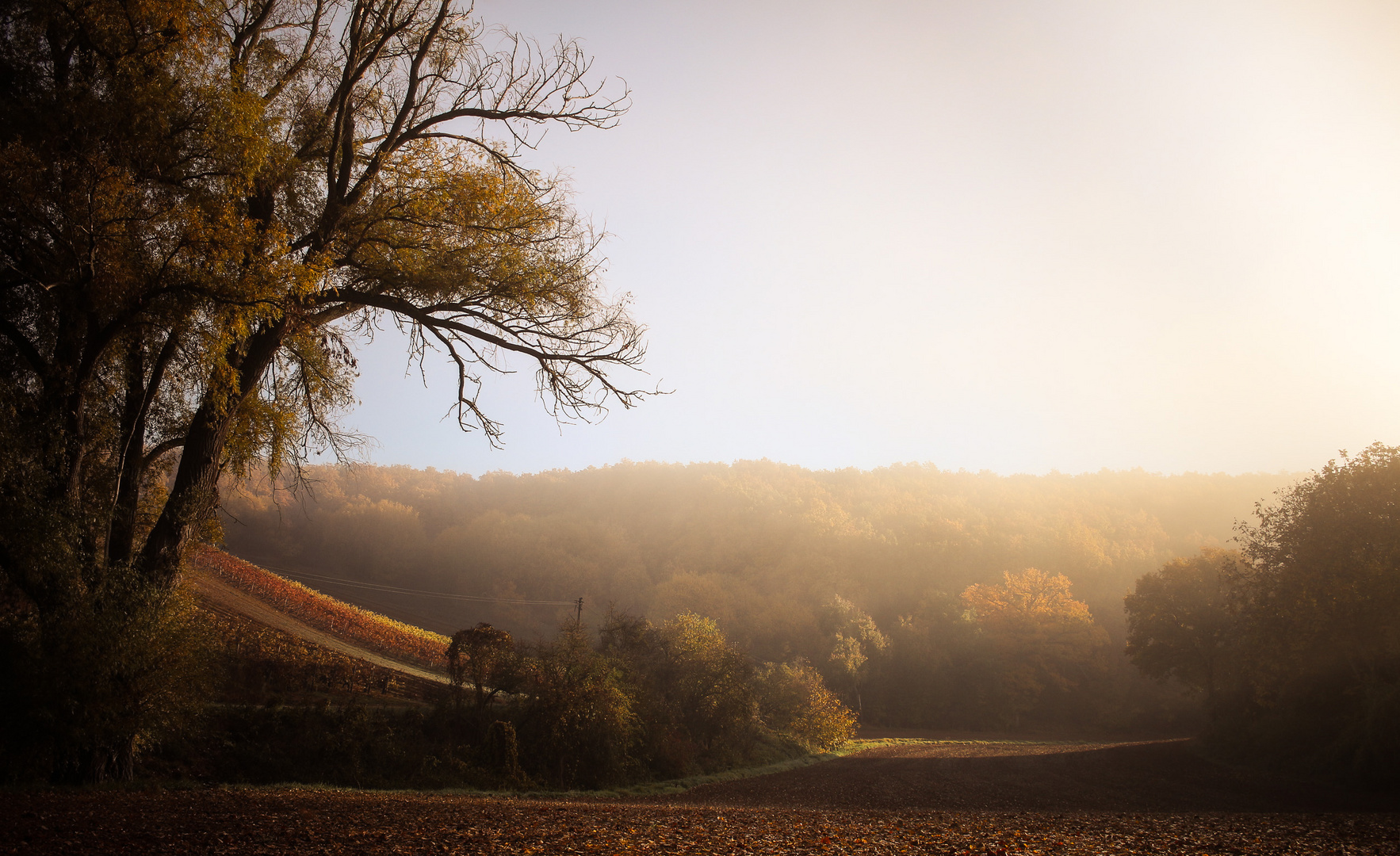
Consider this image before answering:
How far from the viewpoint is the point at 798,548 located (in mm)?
77250

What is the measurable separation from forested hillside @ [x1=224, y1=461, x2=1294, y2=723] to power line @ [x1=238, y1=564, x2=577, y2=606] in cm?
114

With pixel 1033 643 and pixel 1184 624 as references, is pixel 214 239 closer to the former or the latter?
pixel 1184 624

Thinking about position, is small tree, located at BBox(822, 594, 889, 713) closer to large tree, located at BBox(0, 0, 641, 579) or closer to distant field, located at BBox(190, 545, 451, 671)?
distant field, located at BBox(190, 545, 451, 671)

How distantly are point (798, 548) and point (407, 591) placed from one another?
153 ft

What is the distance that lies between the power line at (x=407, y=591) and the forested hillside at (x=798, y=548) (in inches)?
45.1

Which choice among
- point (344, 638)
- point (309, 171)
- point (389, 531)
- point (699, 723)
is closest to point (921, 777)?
point (699, 723)

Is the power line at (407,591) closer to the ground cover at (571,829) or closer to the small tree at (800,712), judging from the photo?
the small tree at (800,712)

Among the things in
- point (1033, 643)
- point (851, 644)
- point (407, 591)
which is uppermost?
point (851, 644)

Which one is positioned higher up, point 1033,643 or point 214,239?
point 214,239

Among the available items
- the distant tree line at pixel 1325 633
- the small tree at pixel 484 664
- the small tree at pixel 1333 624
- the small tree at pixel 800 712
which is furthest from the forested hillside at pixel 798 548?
the small tree at pixel 484 664

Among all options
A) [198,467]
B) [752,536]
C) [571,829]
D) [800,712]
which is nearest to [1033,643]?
[800,712]

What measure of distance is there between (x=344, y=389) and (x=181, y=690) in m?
4.92

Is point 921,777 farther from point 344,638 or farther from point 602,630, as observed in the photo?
point 344,638

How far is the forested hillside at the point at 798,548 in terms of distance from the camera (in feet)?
166
